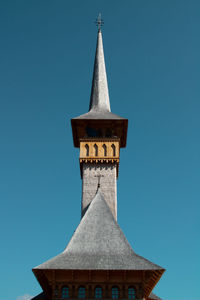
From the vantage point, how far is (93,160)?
35.6 m

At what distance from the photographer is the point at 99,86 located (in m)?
43.3

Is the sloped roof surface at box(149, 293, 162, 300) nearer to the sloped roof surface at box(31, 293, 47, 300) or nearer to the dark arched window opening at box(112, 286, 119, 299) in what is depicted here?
the dark arched window opening at box(112, 286, 119, 299)

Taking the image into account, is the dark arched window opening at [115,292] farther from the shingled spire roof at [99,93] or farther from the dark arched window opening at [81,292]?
the shingled spire roof at [99,93]

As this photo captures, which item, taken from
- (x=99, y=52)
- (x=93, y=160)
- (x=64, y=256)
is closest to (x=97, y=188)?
(x=93, y=160)

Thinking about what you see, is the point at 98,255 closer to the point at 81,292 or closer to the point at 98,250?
the point at 98,250

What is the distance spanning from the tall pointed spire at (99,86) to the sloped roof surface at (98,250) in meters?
13.5

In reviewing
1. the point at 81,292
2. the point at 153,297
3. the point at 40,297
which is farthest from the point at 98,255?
the point at 153,297

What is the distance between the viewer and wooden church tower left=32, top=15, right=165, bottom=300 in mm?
24266

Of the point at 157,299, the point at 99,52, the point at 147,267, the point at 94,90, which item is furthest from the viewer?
the point at 99,52

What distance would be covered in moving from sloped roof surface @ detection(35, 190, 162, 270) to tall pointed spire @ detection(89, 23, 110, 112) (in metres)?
13.5

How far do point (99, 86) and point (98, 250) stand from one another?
21.6m

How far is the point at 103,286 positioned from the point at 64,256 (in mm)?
3072

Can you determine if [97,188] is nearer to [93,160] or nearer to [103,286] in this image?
[93,160]

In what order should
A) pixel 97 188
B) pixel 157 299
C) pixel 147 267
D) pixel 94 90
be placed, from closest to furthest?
pixel 147 267, pixel 157 299, pixel 97 188, pixel 94 90
